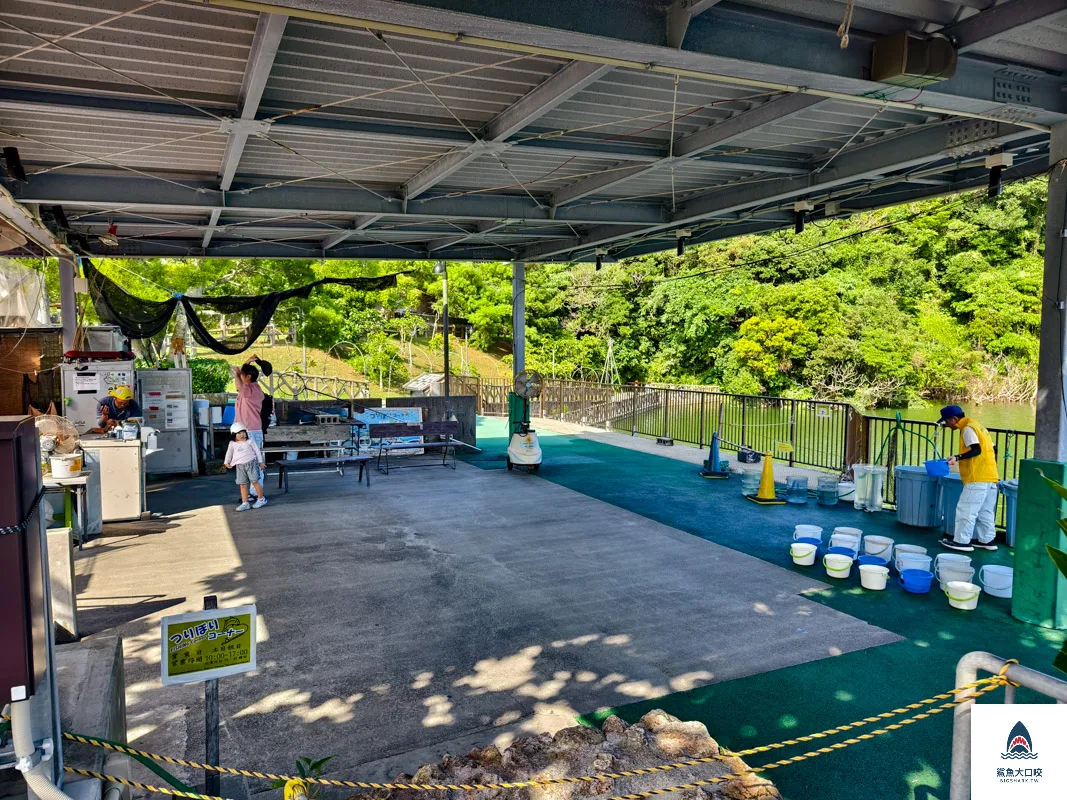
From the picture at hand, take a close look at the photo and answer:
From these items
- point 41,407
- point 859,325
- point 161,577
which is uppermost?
point 859,325

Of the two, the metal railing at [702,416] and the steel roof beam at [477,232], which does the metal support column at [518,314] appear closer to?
the steel roof beam at [477,232]

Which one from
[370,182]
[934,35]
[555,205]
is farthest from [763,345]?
[934,35]

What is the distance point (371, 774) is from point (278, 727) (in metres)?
0.86

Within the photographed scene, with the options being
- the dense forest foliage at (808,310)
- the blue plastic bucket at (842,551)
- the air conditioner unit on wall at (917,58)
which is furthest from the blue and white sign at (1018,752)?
the dense forest foliage at (808,310)

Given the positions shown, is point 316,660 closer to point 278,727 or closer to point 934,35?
point 278,727

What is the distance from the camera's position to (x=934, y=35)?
5.17 m

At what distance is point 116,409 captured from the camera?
1134 centimetres

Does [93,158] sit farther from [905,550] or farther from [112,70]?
[905,550]

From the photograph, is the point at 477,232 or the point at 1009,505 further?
the point at 477,232

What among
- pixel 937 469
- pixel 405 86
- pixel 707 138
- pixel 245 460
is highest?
pixel 707 138

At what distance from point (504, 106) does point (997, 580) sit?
21.4 ft

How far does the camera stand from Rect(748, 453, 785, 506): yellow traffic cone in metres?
10.9

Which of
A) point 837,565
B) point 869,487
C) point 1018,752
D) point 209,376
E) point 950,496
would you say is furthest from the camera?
point 209,376

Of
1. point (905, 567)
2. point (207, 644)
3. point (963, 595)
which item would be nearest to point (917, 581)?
point (905, 567)
